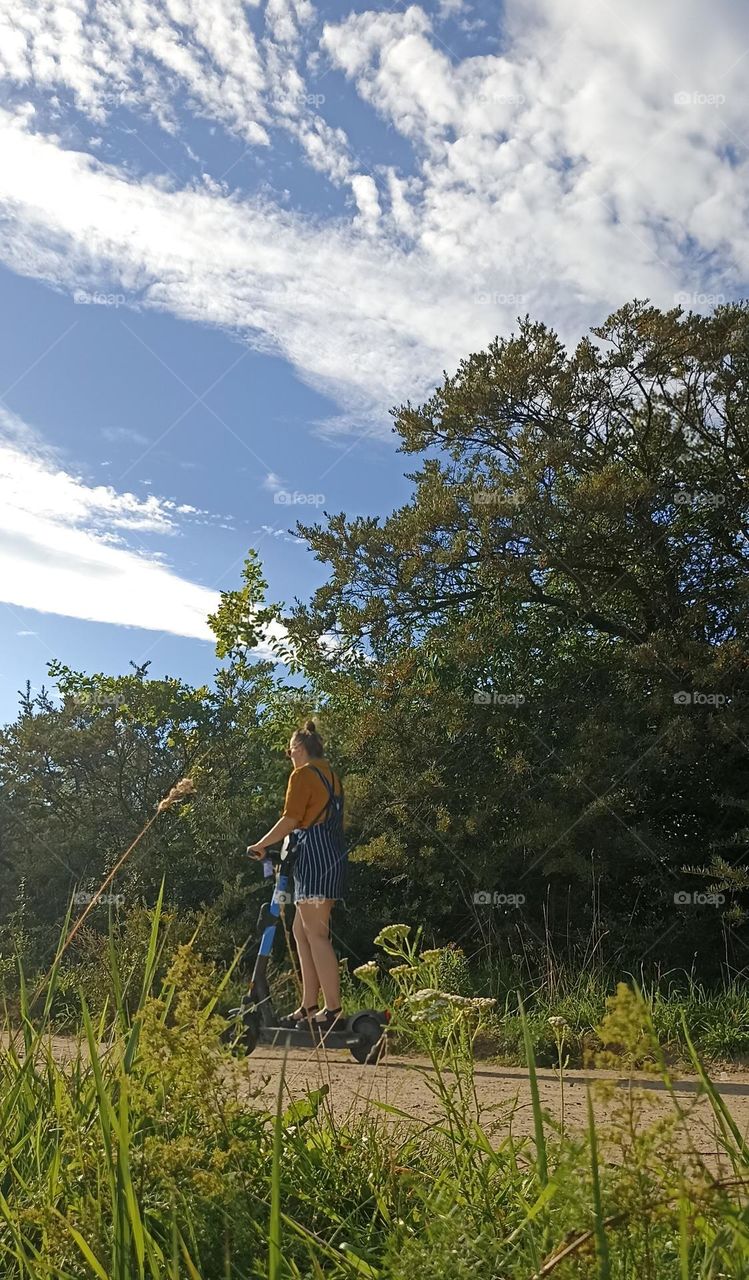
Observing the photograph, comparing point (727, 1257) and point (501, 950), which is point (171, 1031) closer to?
point (727, 1257)

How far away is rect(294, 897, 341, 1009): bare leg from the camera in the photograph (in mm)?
6605

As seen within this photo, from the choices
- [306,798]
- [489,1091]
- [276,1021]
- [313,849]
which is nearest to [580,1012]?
[489,1091]

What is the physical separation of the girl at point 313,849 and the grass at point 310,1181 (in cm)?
363

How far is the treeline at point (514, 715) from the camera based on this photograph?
376 inches

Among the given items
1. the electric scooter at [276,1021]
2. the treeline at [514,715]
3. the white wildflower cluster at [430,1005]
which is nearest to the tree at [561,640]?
the treeline at [514,715]

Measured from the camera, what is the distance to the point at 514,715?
33.6ft

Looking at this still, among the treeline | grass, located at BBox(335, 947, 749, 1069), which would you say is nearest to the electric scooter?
grass, located at BBox(335, 947, 749, 1069)

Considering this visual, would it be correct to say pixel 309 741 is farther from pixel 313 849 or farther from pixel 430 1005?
pixel 430 1005

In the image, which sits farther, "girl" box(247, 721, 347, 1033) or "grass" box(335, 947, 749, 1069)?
"grass" box(335, 947, 749, 1069)

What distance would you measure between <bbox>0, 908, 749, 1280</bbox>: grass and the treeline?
646 centimetres

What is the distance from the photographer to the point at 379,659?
10820 millimetres

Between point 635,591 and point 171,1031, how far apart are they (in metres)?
8.95

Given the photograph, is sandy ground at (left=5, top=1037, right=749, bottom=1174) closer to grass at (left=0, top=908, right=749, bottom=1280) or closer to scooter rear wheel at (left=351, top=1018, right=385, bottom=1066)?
scooter rear wheel at (left=351, top=1018, right=385, bottom=1066)

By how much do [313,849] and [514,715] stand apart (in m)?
3.81
